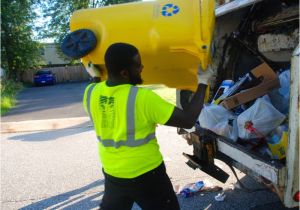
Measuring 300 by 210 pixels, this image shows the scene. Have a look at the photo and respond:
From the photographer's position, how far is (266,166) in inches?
91.2

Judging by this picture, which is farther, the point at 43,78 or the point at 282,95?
the point at 43,78

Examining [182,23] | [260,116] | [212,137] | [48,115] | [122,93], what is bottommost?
[48,115]

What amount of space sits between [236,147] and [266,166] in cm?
40

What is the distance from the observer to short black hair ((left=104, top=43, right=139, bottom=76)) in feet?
6.99

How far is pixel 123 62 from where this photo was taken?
214 centimetres

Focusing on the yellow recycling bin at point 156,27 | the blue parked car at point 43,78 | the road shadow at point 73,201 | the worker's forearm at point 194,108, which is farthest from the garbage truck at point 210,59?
the blue parked car at point 43,78

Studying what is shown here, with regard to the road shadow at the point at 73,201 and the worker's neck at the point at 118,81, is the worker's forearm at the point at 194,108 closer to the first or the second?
the worker's neck at the point at 118,81

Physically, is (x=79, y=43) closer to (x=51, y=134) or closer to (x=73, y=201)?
(x=73, y=201)

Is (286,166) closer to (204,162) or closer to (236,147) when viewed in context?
(236,147)

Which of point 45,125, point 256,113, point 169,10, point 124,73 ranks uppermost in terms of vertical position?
point 169,10

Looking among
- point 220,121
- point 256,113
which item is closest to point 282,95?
point 256,113

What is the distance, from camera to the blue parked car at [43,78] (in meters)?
29.3

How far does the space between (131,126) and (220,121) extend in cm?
110

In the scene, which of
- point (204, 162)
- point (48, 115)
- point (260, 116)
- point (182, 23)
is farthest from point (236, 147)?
point (48, 115)
